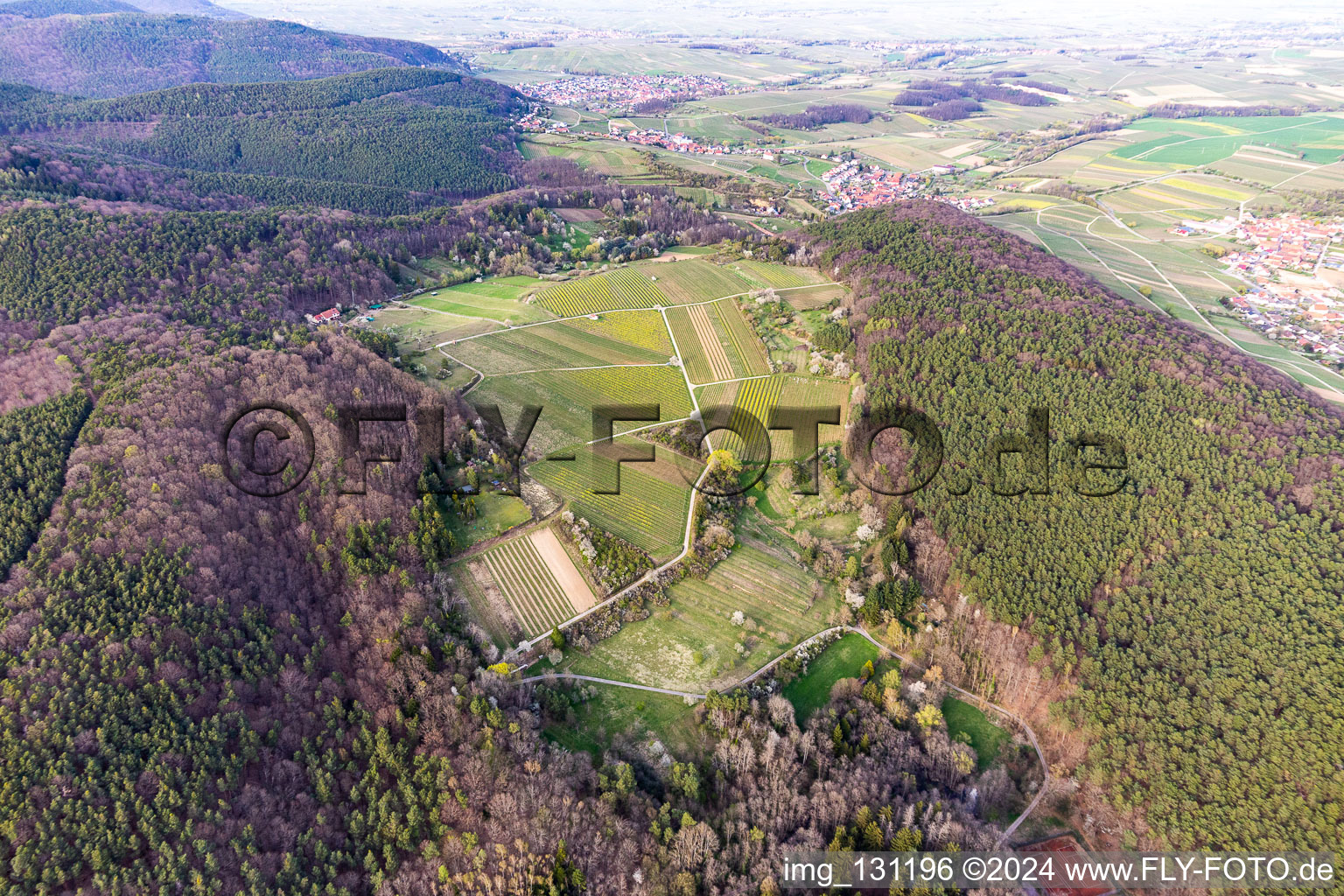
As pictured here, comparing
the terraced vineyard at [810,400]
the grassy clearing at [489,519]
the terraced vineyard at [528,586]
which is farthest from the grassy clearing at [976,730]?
the grassy clearing at [489,519]

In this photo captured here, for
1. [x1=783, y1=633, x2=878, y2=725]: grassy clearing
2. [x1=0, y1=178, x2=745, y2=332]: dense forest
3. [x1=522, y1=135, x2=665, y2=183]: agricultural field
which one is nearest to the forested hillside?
[x1=783, y1=633, x2=878, y2=725]: grassy clearing

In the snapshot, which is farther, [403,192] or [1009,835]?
[403,192]

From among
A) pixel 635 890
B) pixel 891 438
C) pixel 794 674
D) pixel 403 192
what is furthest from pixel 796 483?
pixel 403 192

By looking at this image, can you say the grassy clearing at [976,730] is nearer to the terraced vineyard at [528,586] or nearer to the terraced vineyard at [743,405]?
the terraced vineyard at [528,586]

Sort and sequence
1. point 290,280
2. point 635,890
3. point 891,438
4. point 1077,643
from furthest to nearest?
point 290,280
point 891,438
point 1077,643
point 635,890

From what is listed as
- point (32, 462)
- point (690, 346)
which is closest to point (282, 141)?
point (690, 346)

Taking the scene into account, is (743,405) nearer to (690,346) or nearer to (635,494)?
(690,346)

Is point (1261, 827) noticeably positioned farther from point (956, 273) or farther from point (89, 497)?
point (89, 497)
